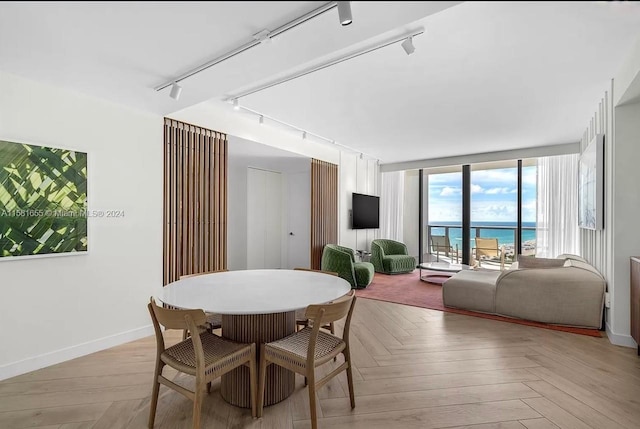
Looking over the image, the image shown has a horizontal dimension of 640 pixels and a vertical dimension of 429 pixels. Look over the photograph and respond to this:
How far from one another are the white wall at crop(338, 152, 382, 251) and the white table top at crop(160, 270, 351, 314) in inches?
154

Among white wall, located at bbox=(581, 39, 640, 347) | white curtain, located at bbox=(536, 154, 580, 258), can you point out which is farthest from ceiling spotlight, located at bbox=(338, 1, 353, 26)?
white curtain, located at bbox=(536, 154, 580, 258)

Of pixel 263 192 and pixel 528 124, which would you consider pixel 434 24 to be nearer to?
pixel 528 124

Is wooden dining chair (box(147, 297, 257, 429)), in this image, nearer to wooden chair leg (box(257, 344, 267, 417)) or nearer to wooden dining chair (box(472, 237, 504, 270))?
wooden chair leg (box(257, 344, 267, 417))

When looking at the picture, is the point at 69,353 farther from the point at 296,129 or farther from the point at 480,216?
the point at 480,216

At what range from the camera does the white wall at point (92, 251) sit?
2.39m

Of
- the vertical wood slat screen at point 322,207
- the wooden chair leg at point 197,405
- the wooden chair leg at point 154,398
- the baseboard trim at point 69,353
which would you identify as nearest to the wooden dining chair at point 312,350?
the wooden chair leg at point 197,405

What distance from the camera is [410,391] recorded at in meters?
2.19

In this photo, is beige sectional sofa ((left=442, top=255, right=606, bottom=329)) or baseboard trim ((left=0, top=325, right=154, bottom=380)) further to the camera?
beige sectional sofa ((left=442, top=255, right=606, bottom=329))

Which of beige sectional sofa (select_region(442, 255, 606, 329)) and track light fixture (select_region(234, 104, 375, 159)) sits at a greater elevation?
track light fixture (select_region(234, 104, 375, 159))

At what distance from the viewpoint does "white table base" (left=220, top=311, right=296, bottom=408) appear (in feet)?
6.51

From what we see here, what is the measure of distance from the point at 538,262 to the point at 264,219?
5055mm

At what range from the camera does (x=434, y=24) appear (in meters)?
2.10

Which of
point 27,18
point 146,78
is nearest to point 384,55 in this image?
point 146,78

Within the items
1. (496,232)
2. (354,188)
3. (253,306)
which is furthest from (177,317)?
(496,232)
